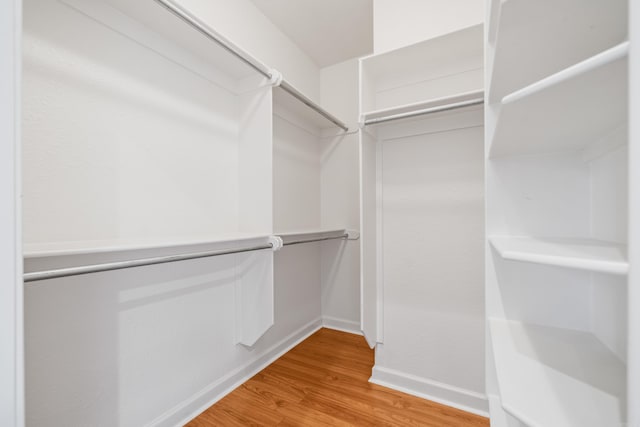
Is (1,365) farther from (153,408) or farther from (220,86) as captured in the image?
(220,86)

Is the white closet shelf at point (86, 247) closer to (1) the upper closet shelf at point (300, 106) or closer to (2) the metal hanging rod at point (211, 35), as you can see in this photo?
(2) the metal hanging rod at point (211, 35)

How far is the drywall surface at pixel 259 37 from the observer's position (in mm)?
1623

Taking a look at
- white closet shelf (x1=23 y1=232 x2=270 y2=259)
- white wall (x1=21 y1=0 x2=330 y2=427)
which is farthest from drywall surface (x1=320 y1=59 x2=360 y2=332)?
white closet shelf (x1=23 y1=232 x2=270 y2=259)

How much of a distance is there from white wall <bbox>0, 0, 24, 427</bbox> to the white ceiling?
1.79 metres

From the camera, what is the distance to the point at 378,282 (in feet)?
6.17

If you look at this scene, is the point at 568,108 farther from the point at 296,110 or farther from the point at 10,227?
the point at 296,110

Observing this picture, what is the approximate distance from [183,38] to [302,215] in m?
1.48

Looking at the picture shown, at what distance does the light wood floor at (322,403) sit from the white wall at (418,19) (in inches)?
83.2

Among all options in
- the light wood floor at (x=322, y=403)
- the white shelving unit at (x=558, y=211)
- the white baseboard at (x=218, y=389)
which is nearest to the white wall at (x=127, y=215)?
the white baseboard at (x=218, y=389)

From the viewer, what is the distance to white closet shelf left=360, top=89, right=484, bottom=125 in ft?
4.58

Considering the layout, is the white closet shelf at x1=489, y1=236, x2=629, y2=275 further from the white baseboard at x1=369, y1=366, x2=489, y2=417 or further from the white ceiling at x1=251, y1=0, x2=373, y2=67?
the white ceiling at x1=251, y1=0, x2=373, y2=67

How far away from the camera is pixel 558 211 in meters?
0.97

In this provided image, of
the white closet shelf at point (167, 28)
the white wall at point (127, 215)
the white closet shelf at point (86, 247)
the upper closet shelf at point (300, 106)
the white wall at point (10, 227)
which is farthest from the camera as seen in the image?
the upper closet shelf at point (300, 106)

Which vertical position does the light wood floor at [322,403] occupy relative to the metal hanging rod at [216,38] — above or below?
below
